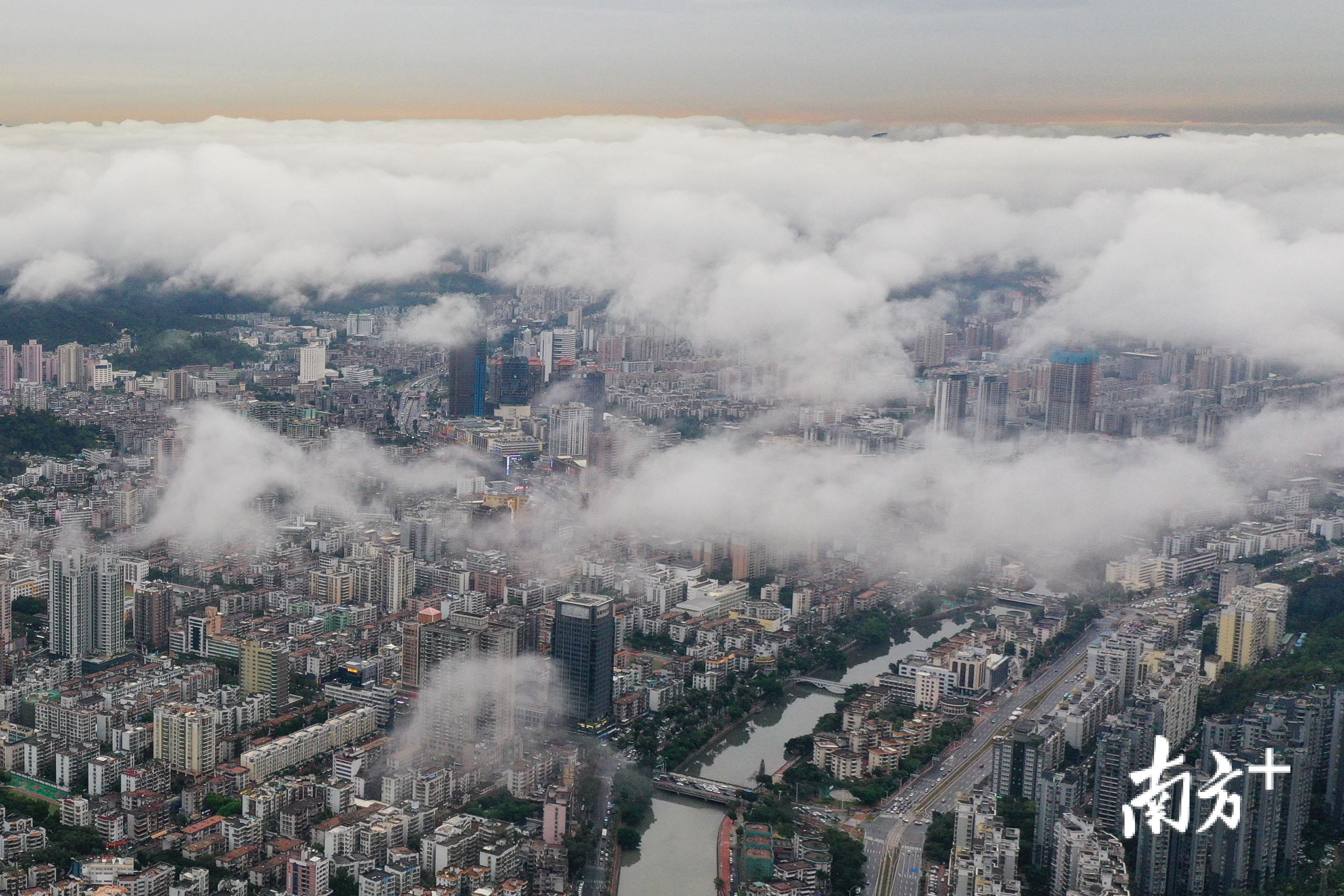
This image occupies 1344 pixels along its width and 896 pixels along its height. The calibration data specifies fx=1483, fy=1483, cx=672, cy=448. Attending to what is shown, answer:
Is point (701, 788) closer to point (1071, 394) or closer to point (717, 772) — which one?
point (717, 772)

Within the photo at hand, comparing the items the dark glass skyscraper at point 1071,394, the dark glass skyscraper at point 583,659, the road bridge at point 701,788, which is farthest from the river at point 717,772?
the dark glass skyscraper at point 1071,394

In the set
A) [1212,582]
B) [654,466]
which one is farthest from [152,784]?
[1212,582]

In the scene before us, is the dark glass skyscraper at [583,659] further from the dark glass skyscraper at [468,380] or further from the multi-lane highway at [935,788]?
the dark glass skyscraper at [468,380]

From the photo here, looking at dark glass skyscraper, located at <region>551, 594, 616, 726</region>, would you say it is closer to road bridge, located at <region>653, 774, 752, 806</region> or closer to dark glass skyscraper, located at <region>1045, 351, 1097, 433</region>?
road bridge, located at <region>653, 774, 752, 806</region>

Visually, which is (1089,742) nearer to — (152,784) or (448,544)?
(152,784)

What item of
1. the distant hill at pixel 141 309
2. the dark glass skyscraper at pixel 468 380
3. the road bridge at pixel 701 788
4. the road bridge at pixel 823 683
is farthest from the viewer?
the distant hill at pixel 141 309

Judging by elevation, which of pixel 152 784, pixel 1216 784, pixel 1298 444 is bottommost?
pixel 152 784
